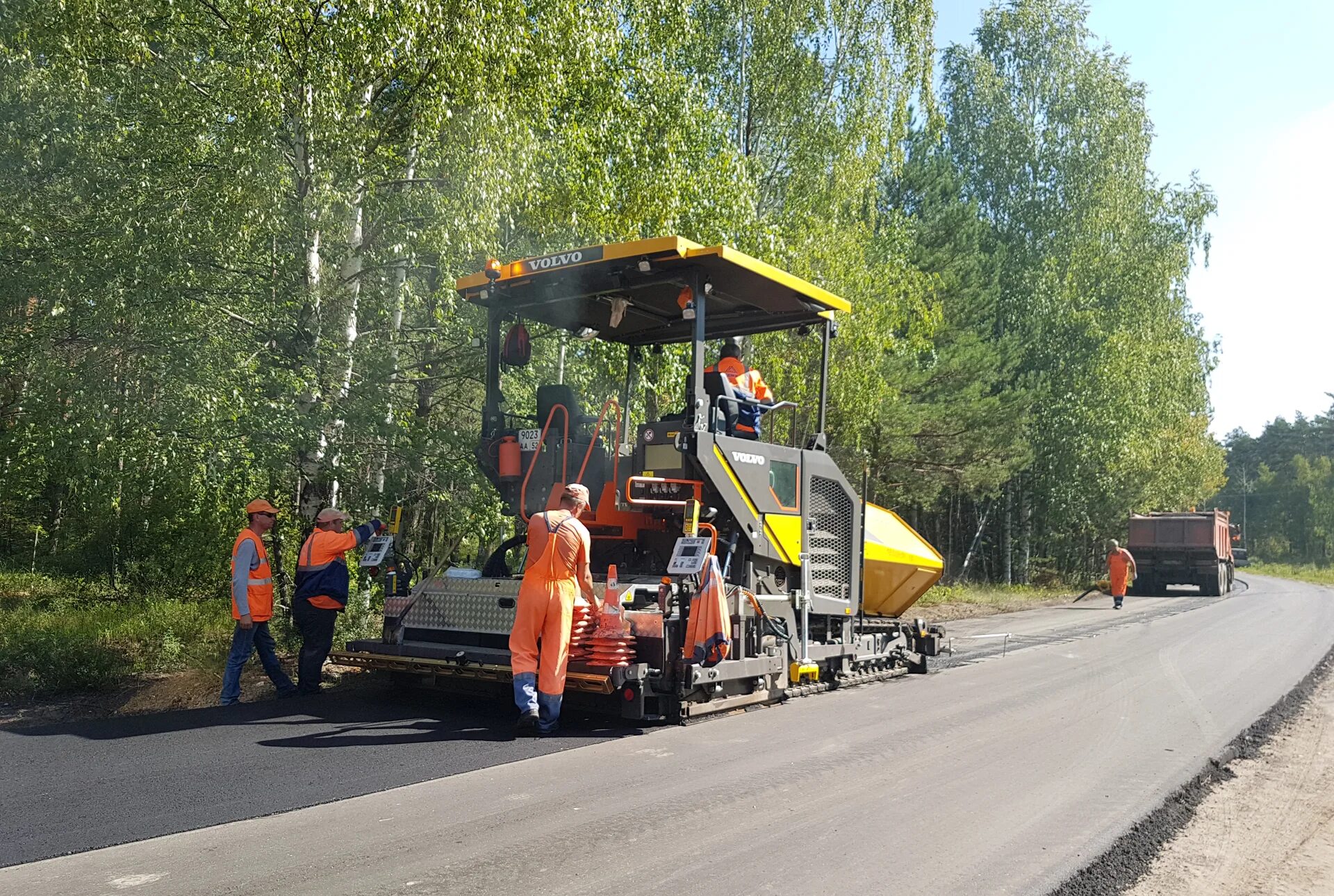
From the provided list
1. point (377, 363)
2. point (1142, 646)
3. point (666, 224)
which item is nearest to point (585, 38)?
point (666, 224)

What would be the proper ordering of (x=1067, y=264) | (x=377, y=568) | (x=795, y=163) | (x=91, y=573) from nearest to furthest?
(x=377, y=568) → (x=91, y=573) → (x=795, y=163) → (x=1067, y=264)

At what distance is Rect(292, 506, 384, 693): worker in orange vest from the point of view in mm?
7348

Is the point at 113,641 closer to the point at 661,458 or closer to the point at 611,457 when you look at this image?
the point at 611,457

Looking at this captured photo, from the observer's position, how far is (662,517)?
7.49 m

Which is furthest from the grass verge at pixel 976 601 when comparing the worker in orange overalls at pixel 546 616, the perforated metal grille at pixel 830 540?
the worker in orange overalls at pixel 546 616

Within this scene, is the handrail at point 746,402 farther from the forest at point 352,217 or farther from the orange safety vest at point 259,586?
the orange safety vest at point 259,586

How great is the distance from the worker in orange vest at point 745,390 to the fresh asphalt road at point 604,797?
2001mm

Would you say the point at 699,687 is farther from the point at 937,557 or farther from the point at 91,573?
the point at 91,573

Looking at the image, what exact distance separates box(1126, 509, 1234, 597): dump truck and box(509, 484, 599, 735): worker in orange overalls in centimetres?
2590

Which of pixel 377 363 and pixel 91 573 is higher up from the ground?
pixel 377 363

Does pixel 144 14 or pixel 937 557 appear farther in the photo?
pixel 937 557

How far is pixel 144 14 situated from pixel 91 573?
8493mm

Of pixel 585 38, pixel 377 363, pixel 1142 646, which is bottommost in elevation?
pixel 1142 646

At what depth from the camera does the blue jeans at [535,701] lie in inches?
241
